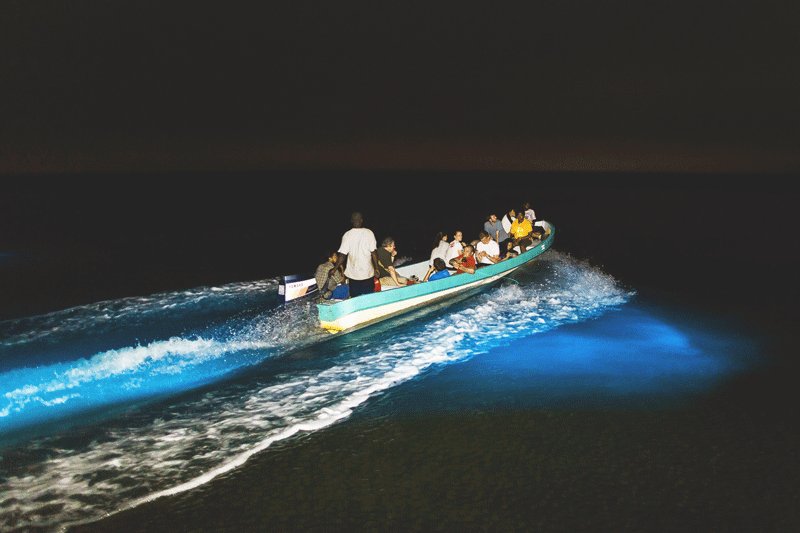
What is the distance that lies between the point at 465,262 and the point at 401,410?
24.9 feet

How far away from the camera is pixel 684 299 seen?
60.1 feet

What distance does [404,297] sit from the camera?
45.9 ft

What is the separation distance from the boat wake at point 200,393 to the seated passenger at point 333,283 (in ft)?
2.79

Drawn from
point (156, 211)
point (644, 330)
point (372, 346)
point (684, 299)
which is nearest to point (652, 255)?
point (684, 299)

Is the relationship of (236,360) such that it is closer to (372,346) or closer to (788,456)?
(372,346)

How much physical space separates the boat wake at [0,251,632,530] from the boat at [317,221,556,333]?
1.23 feet

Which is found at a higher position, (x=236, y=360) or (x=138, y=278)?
(x=138, y=278)

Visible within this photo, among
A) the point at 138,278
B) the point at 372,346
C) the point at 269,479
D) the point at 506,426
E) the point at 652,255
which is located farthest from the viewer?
the point at 652,255

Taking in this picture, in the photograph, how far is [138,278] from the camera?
779 inches

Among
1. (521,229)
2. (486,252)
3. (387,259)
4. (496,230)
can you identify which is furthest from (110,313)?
(521,229)

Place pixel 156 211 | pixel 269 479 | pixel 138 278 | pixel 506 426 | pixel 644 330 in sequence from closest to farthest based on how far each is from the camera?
pixel 269 479, pixel 506 426, pixel 644 330, pixel 138 278, pixel 156 211

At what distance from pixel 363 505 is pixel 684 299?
14.7 m

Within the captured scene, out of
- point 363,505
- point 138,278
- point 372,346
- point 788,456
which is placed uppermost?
point 138,278

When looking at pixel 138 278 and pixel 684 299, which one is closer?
pixel 684 299
